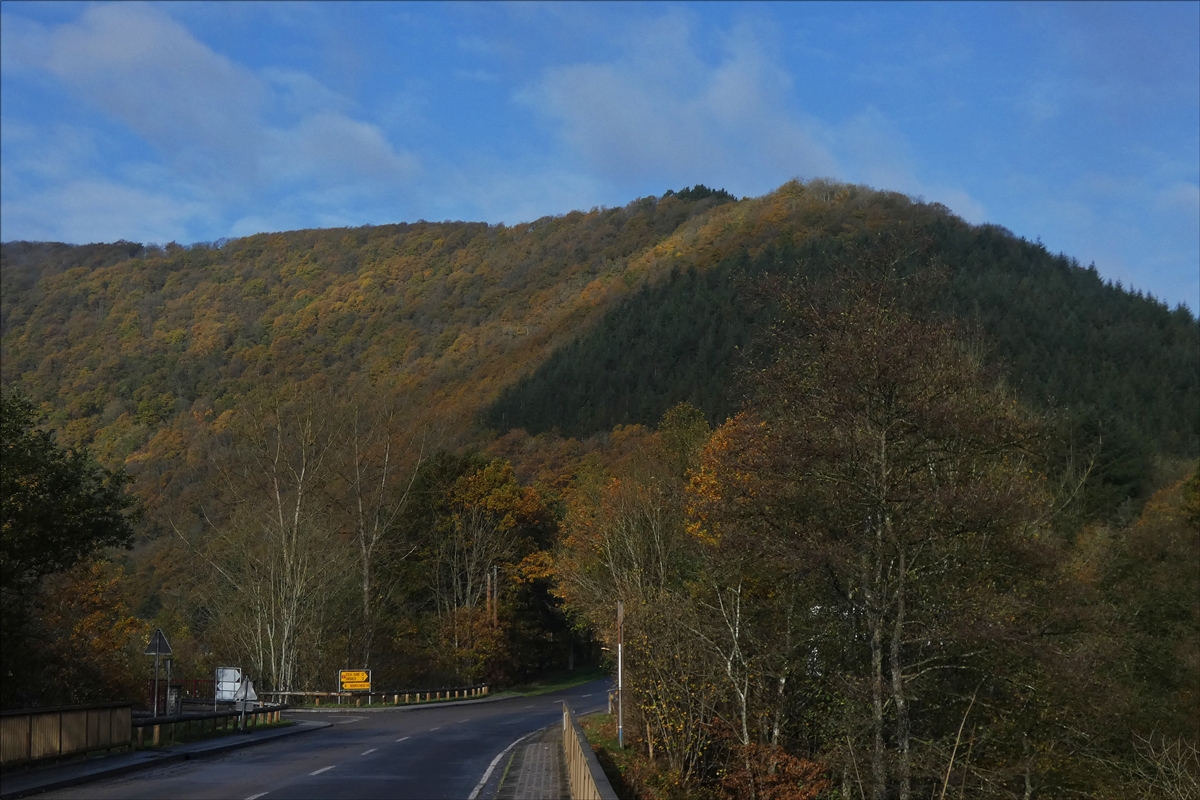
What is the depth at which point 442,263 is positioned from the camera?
6816 inches

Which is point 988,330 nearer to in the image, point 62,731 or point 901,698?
point 901,698

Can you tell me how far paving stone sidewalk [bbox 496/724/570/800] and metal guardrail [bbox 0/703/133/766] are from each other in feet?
25.6

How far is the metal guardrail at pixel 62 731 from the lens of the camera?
17.9 m

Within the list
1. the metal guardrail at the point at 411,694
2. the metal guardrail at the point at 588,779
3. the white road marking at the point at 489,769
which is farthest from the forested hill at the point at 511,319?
the metal guardrail at the point at 588,779

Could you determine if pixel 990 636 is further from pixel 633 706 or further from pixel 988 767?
pixel 633 706

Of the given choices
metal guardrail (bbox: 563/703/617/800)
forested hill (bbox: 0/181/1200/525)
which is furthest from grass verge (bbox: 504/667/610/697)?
metal guardrail (bbox: 563/703/617/800)

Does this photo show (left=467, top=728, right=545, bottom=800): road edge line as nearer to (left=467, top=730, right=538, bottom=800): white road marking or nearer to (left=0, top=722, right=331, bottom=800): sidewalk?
(left=467, top=730, right=538, bottom=800): white road marking

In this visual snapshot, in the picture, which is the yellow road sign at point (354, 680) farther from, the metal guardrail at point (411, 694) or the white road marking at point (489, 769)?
the white road marking at point (489, 769)

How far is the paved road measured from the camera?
16.2 metres

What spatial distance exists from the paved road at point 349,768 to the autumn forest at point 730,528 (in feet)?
12.0

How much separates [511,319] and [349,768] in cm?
13221

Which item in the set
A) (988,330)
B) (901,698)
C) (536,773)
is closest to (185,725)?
(536,773)

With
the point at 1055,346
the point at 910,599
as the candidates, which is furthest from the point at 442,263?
the point at 910,599

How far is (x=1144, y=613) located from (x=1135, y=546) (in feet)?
13.2
